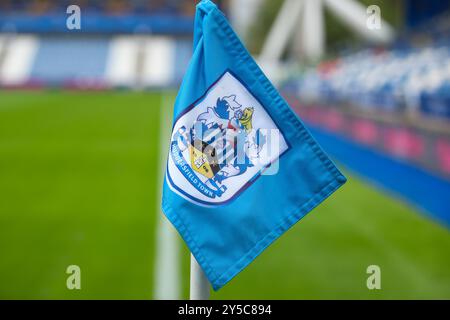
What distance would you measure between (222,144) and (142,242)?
13.7 feet

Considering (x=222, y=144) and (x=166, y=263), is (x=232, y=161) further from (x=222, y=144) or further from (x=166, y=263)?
(x=166, y=263)

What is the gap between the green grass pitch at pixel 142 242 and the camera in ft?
16.8

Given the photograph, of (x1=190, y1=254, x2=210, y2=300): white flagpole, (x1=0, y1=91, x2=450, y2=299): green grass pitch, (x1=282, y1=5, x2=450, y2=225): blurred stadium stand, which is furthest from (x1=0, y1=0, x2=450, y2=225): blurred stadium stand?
(x1=190, y1=254, x2=210, y2=300): white flagpole

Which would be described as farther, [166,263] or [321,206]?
[321,206]

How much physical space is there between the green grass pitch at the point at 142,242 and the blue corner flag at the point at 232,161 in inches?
99.1

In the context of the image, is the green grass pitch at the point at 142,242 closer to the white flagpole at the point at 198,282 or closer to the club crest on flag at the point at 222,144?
the white flagpole at the point at 198,282

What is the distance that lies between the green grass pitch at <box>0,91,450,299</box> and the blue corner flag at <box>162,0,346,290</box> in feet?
8.26

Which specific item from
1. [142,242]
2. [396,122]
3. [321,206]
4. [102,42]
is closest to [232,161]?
[142,242]

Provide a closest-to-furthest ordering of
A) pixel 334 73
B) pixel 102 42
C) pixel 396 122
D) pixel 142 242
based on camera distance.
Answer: pixel 142 242 < pixel 396 122 < pixel 334 73 < pixel 102 42

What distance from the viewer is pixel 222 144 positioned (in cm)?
246

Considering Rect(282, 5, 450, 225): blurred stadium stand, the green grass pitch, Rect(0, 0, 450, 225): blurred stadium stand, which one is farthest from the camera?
Rect(0, 0, 450, 225): blurred stadium stand

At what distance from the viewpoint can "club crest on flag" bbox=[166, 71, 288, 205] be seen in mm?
2441

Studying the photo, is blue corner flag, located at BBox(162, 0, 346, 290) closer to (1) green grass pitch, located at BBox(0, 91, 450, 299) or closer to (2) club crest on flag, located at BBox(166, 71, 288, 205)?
(2) club crest on flag, located at BBox(166, 71, 288, 205)

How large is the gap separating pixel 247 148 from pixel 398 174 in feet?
20.8
